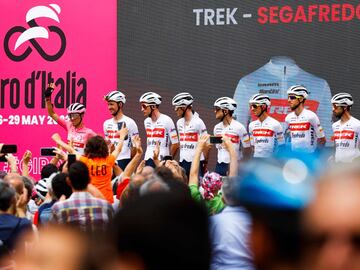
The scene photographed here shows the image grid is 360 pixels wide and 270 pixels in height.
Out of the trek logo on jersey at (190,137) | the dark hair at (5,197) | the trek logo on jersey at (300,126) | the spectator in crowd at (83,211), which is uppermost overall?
the trek logo on jersey at (300,126)

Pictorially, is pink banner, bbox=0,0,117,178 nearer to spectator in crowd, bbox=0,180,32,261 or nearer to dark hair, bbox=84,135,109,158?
dark hair, bbox=84,135,109,158

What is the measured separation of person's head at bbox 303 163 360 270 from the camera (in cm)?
150

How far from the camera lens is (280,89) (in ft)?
50.1

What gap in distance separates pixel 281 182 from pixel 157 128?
13674 mm

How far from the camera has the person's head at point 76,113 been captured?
601 inches

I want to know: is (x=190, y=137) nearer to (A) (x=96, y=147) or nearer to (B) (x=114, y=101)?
(B) (x=114, y=101)

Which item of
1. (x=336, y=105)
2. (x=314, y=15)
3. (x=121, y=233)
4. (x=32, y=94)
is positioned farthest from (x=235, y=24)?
(x=121, y=233)

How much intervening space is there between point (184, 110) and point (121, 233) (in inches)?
531

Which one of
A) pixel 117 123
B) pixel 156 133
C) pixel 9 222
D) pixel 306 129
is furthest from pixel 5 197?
pixel 117 123

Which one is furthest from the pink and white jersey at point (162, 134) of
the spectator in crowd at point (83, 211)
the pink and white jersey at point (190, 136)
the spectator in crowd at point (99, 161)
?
the spectator in crowd at point (83, 211)

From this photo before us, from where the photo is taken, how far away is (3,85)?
17.1 meters

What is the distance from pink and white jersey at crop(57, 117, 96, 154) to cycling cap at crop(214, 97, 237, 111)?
6.79 feet

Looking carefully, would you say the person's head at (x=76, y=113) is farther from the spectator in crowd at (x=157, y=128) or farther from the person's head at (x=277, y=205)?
the person's head at (x=277, y=205)

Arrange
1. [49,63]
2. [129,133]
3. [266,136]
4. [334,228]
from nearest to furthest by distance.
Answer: [334,228] → [266,136] → [129,133] → [49,63]
